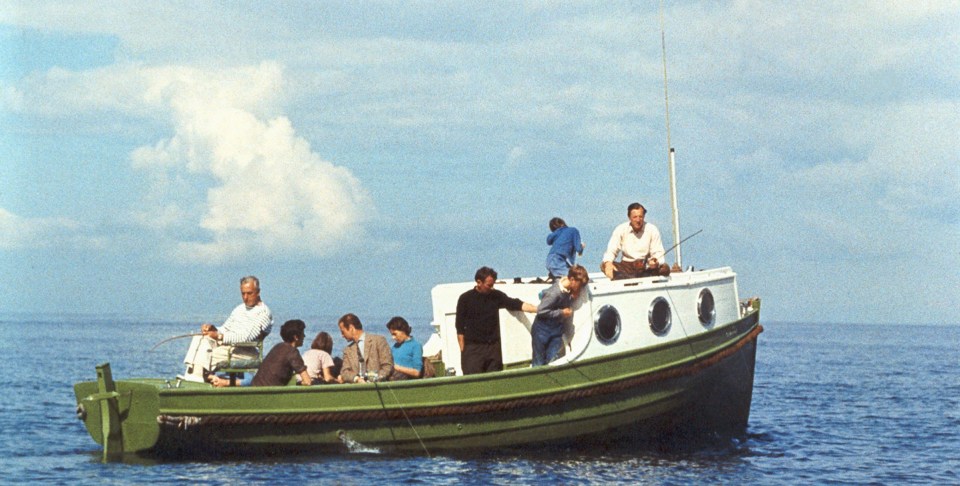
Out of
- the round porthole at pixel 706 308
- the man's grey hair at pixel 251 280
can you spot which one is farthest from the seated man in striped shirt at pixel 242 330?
the round porthole at pixel 706 308

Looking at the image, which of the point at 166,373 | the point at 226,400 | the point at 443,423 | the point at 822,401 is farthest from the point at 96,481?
the point at 166,373

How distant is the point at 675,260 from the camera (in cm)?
1862

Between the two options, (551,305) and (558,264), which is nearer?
(551,305)

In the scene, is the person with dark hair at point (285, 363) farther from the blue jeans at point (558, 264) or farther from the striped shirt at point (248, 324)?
the blue jeans at point (558, 264)

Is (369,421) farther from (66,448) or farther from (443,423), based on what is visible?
(66,448)

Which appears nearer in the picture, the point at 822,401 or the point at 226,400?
the point at 226,400

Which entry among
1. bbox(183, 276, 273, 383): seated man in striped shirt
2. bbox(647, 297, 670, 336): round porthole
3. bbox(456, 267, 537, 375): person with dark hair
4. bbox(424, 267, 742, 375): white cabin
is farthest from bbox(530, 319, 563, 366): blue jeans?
bbox(183, 276, 273, 383): seated man in striped shirt

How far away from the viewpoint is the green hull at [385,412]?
15.0 metres

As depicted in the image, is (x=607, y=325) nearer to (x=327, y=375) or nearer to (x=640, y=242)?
(x=640, y=242)

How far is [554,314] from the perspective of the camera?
51.0ft

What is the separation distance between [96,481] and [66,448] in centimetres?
479

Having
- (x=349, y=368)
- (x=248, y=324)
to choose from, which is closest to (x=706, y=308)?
(x=349, y=368)

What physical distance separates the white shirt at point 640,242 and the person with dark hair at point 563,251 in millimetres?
691

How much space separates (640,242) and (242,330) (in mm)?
5920
